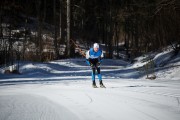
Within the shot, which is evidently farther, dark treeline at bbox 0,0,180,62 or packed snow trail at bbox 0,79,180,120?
dark treeline at bbox 0,0,180,62

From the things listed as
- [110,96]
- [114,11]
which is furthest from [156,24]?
[114,11]

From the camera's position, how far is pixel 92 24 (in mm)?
59531

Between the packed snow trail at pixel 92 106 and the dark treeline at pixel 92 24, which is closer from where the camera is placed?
the packed snow trail at pixel 92 106

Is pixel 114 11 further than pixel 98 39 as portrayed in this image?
No

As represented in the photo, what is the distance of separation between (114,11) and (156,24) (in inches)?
971

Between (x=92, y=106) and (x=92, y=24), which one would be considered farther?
(x=92, y=24)

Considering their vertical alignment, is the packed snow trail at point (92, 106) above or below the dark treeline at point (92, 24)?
below

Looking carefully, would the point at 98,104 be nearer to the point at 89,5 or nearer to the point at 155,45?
the point at 155,45

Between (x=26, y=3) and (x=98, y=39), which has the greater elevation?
(x=26, y=3)

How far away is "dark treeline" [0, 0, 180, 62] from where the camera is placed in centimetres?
2017

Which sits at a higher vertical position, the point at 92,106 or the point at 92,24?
the point at 92,24

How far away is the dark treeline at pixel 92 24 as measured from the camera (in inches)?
794

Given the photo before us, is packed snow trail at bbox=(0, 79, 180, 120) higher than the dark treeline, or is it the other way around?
the dark treeline

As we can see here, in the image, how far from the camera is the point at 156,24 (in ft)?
72.9
